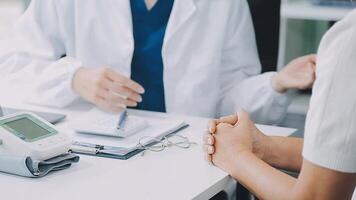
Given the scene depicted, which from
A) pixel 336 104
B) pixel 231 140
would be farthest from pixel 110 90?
pixel 336 104

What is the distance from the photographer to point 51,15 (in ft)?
6.00

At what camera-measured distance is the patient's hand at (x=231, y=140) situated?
1.26m

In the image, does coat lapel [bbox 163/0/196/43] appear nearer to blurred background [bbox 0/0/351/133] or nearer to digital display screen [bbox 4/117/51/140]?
blurred background [bbox 0/0/351/133]

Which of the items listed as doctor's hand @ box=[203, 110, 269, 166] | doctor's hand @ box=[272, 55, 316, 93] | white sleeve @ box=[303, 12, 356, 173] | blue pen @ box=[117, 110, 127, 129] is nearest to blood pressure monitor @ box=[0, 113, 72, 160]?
A: blue pen @ box=[117, 110, 127, 129]

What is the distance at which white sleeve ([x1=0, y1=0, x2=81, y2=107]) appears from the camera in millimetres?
1717

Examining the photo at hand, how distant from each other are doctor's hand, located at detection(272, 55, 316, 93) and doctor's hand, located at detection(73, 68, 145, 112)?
377 mm

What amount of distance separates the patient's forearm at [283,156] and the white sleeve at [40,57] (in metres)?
0.60

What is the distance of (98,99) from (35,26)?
0.38 metres

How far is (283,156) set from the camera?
135 centimetres

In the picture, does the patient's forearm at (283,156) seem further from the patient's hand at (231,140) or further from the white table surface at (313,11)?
the white table surface at (313,11)

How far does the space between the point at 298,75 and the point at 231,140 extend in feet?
1.33

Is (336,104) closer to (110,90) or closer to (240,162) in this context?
(240,162)

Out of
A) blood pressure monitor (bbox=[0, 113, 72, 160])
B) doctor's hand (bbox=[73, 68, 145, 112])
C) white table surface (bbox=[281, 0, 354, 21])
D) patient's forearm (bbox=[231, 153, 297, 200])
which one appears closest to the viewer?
patient's forearm (bbox=[231, 153, 297, 200])

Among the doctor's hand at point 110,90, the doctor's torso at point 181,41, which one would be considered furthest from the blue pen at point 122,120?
the doctor's torso at point 181,41
